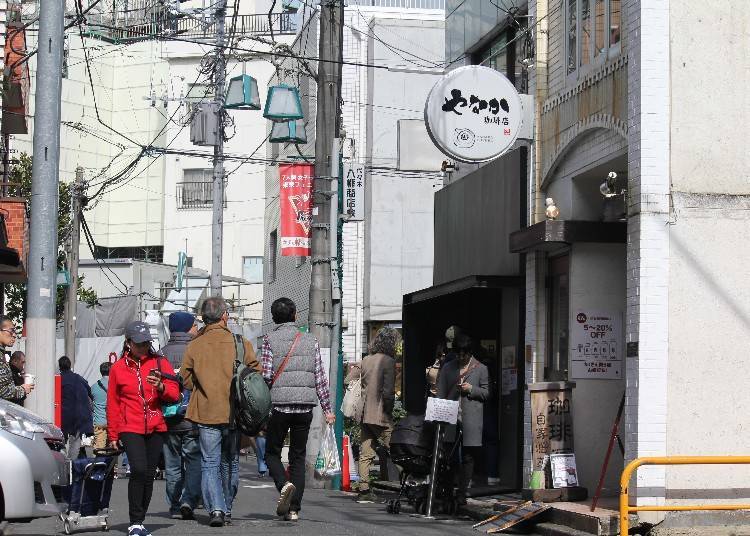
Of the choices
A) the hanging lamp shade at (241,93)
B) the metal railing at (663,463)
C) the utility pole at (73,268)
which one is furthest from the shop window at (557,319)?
the utility pole at (73,268)

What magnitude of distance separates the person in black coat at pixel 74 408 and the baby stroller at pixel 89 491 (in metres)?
9.73

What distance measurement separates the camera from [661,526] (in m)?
11.8

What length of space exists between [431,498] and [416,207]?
728 inches

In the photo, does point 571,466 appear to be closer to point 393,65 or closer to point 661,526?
point 661,526

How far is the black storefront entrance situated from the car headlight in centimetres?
769

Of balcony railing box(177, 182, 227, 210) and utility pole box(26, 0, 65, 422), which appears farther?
balcony railing box(177, 182, 227, 210)

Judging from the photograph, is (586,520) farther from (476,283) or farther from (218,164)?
(218,164)

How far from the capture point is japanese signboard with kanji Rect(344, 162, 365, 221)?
22.3 m

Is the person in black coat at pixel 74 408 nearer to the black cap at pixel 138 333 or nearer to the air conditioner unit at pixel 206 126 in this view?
the black cap at pixel 138 333

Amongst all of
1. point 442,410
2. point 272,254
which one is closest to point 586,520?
point 442,410

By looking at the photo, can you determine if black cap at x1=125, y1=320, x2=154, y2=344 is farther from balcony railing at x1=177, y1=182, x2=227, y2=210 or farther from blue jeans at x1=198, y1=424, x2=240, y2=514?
balcony railing at x1=177, y1=182, x2=227, y2=210

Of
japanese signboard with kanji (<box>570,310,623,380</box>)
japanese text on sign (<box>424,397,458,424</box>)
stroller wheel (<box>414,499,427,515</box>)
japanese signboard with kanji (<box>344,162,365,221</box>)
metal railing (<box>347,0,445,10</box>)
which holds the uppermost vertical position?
metal railing (<box>347,0,445,10</box>)

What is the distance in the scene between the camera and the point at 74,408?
67.3 ft

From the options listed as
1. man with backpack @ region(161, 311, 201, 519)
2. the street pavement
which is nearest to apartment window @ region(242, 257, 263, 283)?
the street pavement
